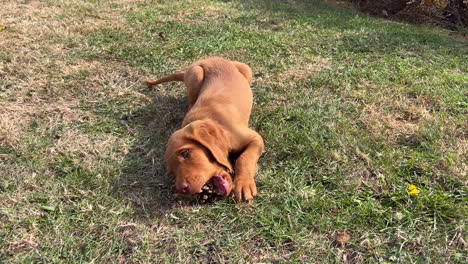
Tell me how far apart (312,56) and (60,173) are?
339 centimetres

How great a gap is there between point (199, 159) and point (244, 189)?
0.39 metres

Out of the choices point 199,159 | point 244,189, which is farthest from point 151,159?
point 244,189

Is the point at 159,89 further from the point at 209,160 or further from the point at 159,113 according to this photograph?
the point at 209,160

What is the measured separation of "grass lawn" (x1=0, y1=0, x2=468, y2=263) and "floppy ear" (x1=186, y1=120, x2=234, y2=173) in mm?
303

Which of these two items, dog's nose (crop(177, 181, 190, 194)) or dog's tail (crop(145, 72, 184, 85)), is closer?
dog's nose (crop(177, 181, 190, 194))

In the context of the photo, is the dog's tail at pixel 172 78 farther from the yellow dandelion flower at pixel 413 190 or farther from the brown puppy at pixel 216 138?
the yellow dandelion flower at pixel 413 190

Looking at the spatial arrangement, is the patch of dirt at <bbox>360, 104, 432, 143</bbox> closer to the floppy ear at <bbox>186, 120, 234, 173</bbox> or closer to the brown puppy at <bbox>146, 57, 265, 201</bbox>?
the brown puppy at <bbox>146, 57, 265, 201</bbox>

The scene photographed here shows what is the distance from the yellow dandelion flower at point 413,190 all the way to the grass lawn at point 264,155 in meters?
0.03

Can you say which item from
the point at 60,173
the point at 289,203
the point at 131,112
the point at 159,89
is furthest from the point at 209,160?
the point at 159,89

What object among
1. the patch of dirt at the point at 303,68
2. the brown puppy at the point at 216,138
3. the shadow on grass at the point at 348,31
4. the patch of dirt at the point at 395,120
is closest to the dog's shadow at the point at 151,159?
the brown puppy at the point at 216,138

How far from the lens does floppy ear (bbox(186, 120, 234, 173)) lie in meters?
2.70

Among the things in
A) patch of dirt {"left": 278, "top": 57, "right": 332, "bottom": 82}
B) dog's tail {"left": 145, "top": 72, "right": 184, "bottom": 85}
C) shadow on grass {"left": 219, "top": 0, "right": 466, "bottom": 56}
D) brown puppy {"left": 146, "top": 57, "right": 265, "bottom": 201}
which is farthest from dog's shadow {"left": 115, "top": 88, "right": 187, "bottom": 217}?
shadow on grass {"left": 219, "top": 0, "right": 466, "bottom": 56}

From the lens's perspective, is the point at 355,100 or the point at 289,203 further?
the point at 355,100

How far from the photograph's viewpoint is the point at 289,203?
266 centimetres
